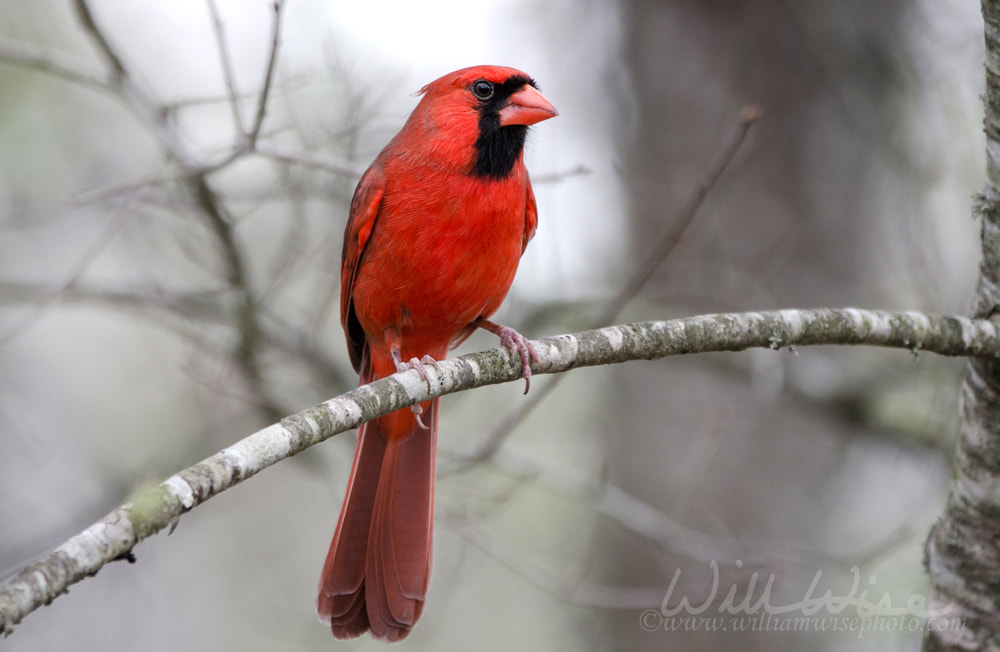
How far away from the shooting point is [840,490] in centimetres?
452

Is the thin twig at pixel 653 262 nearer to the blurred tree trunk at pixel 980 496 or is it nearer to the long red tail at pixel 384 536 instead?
the long red tail at pixel 384 536

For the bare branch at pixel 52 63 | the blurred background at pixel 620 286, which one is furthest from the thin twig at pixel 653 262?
the bare branch at pixel 52 63

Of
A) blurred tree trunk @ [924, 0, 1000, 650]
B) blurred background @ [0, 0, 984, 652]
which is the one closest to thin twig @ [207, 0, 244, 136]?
blurred background @ [0, 0, 984, 652]

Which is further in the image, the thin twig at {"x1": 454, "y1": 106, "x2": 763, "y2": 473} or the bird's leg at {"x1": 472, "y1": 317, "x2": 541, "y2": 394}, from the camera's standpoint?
the thin twig at {"x1": 454, "y1": 106, "x2": 763, "y2": 473}

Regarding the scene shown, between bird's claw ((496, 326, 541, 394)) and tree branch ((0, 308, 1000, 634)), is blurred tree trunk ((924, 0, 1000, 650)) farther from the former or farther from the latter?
bird's claw ((496, 326, 541, 394))

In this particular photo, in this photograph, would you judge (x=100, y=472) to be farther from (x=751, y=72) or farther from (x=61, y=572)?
(x=751, y=72)

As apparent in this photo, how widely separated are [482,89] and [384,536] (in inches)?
58.8

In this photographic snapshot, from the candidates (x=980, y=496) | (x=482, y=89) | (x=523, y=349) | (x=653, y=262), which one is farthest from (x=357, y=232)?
(x=980, y=496)

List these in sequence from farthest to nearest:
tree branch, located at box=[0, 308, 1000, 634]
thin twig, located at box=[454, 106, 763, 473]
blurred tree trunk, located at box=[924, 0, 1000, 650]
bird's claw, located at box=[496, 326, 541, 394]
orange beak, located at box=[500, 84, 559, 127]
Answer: orange beak, located at box=[500, 84, 559, 127], thin twig, located at box=[454, 106, 763, 473], bird's claw, located at box=[496, 326, 541, 394], blurred tree trunk, located at box=[924, 0, 1000, 650], tree branch, located at box=[0, 308, 1000, 634]

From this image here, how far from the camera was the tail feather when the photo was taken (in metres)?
2.82

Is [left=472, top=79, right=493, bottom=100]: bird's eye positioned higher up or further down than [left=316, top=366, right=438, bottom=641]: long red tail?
higher up

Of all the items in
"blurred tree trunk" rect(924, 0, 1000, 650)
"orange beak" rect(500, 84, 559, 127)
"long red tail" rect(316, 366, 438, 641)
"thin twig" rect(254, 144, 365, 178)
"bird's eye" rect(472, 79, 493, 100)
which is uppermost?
"bird's eye" rect(472, 79, 493, 100)

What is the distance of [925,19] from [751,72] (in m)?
0.81

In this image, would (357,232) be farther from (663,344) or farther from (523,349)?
(663,344)
